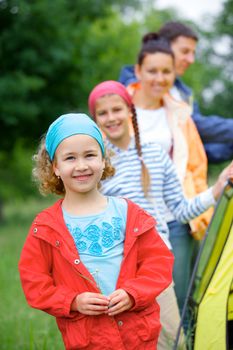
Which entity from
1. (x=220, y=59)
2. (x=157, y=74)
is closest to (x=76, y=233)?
(x=157, y=74)

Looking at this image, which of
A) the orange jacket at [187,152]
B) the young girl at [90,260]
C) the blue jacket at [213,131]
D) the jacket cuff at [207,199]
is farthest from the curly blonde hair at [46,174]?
the blue jacket at [213,131]

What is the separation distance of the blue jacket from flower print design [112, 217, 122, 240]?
1.77m

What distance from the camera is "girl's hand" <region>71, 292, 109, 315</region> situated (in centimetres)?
252

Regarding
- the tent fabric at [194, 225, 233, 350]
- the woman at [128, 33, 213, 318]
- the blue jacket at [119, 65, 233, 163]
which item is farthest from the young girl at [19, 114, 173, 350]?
the blue jacket at [119, 65, 233, 163]

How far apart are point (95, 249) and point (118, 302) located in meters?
0.23

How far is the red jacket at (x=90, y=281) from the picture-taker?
8.46ft

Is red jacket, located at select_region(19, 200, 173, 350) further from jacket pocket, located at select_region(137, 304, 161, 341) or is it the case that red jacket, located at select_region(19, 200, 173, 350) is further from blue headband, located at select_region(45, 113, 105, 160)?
blue headband, located at select_region(45, 113, 105, 160)

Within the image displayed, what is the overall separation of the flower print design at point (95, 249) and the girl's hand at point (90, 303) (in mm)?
167

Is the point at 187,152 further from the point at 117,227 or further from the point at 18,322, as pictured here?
the point at 18,322

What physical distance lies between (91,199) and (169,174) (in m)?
0.91

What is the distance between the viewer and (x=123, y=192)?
3.43 m

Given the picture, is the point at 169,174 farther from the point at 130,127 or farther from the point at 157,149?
the point at 130,127

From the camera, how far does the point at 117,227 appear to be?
2.68 metres

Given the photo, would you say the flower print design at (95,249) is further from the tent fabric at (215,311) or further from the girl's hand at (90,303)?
the tent fabric at (215,311)
